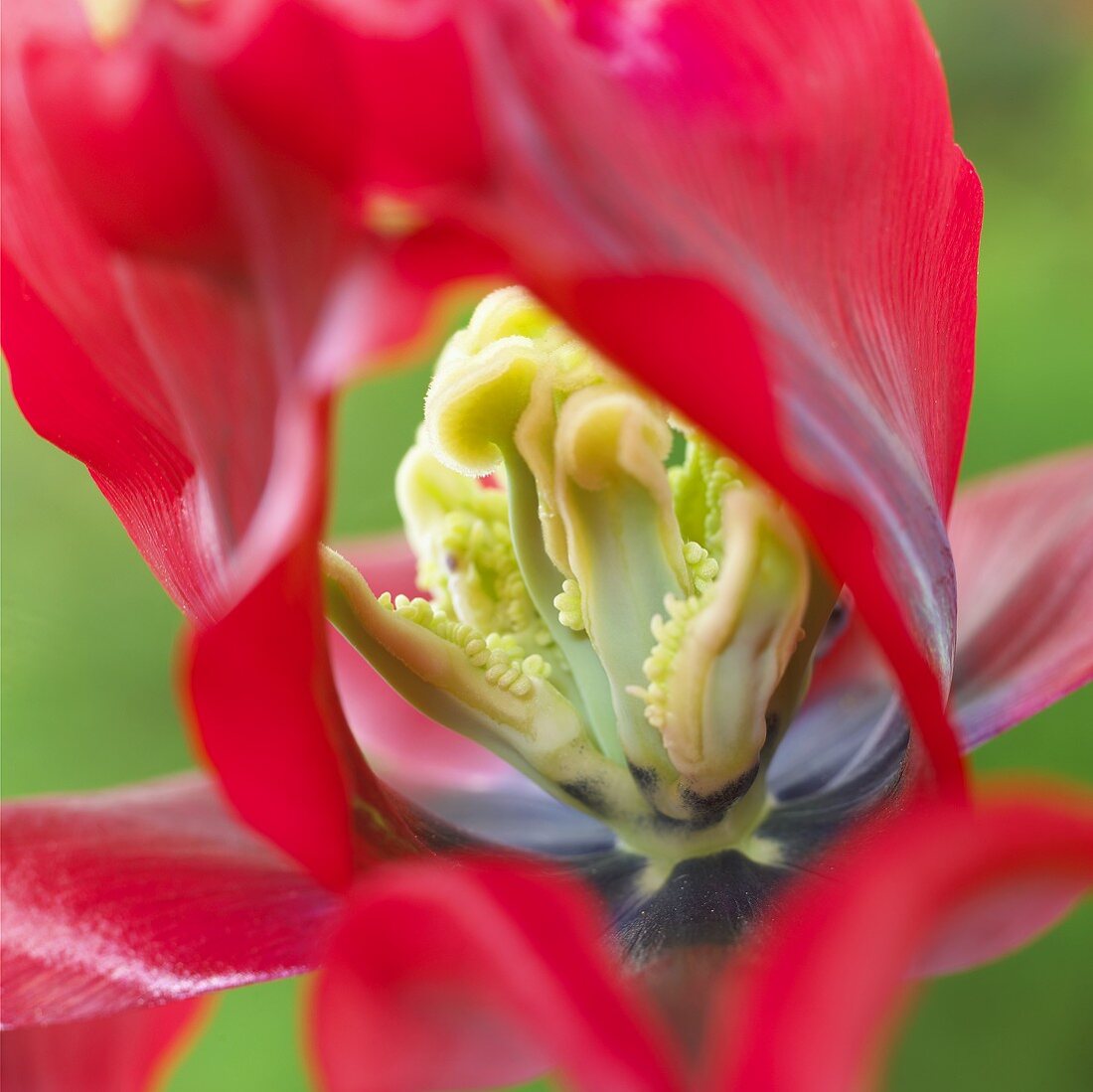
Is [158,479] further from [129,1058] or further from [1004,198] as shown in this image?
[1004,198]

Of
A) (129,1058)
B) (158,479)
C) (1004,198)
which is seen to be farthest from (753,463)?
(1004,198)

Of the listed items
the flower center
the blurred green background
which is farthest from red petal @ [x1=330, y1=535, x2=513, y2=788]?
the blurred green background

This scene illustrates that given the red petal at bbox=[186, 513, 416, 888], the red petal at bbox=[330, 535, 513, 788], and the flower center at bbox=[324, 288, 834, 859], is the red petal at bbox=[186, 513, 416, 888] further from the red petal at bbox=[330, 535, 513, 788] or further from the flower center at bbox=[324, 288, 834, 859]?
the red petal at bbox=[330, 535, 513, 788]

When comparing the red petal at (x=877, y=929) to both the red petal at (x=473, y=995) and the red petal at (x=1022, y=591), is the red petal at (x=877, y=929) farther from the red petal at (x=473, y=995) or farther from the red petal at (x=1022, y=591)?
the red petal at (x=1022, y=591)

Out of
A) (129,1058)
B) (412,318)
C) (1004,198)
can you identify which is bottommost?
(1004,198)

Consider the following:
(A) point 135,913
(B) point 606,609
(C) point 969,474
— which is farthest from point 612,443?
(C) point 969,474

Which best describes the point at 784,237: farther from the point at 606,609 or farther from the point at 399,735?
the point at 399,735

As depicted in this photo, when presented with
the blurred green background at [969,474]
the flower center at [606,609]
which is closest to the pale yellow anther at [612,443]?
the flower center at [606,609]
